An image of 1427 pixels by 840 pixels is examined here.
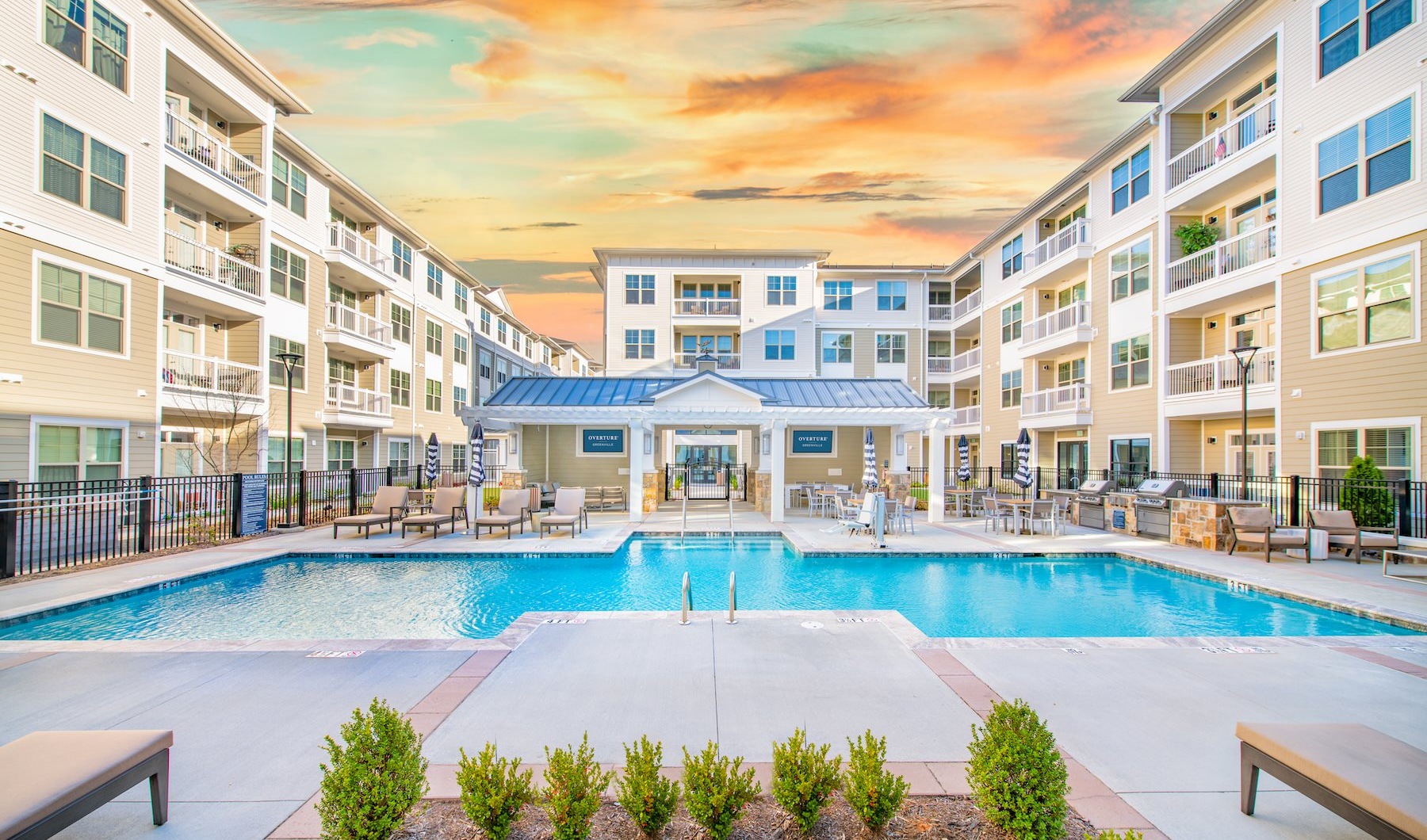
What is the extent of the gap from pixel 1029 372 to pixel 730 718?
25541 mm

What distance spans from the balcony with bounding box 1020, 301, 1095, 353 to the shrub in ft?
76.4

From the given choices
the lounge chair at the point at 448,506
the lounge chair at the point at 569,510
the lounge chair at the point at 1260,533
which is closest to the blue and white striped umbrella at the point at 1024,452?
the lounge chair at the point at 1260,533

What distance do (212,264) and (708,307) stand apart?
19.0 m

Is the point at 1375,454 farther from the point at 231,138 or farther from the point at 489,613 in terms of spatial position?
the point at 231,138

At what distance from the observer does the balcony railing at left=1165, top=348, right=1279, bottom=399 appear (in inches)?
621

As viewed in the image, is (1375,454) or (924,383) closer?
(1375,454)

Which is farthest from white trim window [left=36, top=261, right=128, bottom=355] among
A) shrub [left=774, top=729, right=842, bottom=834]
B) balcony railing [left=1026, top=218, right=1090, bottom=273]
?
balcony railing [left=1026, top=218, right=1090, bottom=273]

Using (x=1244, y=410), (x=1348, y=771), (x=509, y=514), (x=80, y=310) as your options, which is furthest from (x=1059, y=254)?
(x=80, y=310)

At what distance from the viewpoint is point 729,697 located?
16.6 feet

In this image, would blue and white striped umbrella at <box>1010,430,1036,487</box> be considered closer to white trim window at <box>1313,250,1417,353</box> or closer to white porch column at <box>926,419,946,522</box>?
white porch column at <box>926,419,946,522</box>

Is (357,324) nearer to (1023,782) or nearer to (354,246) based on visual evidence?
(354,246)

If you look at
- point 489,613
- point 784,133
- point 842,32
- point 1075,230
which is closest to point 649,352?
point 784,133

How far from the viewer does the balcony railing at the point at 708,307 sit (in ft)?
99.3

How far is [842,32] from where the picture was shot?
24.5 m
